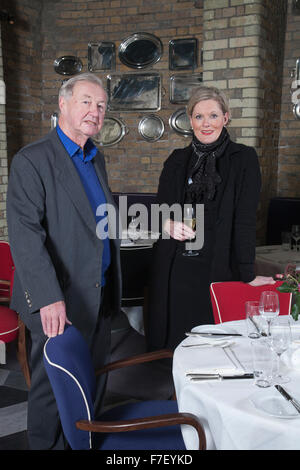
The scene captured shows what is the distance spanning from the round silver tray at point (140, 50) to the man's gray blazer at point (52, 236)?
3.60 meters

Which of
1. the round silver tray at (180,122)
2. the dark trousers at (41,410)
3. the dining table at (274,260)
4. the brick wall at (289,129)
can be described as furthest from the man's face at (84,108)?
the round silver tray at (180,122)

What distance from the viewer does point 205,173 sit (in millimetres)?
2572

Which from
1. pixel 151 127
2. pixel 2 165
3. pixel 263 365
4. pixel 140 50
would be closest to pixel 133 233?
pixel 2 165

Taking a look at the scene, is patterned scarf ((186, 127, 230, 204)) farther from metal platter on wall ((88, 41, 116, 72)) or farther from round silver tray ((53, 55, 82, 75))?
round silver tray ((53, 55, 82, 75))

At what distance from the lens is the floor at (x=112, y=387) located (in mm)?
2574

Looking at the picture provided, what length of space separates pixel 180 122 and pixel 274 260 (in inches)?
98.2

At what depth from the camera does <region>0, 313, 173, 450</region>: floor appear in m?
2.57

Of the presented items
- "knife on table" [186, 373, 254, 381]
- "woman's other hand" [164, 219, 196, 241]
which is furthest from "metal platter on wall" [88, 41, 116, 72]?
"knife on table" [186, 373, 254, 381]

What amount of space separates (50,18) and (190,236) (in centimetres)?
431

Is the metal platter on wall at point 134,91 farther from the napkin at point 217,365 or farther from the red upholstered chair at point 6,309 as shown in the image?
the napkin at point 217,365

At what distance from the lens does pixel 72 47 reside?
18.6 feet

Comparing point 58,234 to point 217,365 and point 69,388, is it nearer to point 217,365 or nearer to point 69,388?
point 69,388
